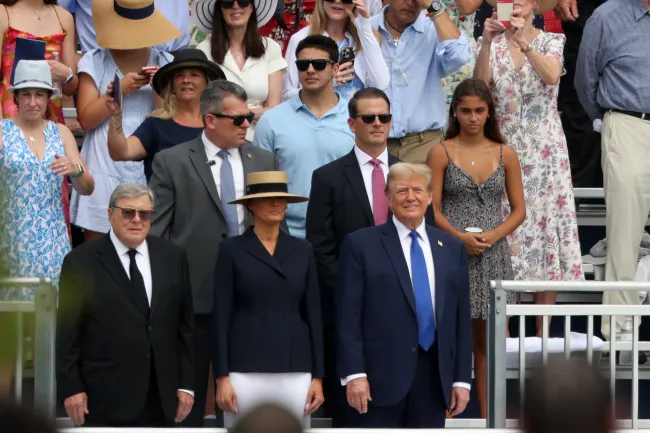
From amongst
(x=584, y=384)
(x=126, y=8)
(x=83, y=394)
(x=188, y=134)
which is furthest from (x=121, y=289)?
(x=584, y=384)

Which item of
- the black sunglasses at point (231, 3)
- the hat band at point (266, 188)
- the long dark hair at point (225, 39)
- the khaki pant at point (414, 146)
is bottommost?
the hat band at point (266, 188)

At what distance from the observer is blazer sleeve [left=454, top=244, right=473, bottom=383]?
18.9 ft

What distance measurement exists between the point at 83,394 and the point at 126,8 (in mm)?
2633

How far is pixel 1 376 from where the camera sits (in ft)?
4.38

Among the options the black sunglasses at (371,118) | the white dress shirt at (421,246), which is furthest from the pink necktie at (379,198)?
the white dress shirt at (421,246)

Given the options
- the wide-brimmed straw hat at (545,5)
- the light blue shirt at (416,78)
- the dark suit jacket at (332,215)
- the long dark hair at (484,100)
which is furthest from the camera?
the wide-brimmed straw hat at (545,5)

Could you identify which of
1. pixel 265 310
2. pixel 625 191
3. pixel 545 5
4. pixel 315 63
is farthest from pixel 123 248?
pixel 545 5

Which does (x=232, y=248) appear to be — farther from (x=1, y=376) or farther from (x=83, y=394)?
(x=1, y=376)

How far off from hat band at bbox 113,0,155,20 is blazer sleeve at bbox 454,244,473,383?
2.59 metres

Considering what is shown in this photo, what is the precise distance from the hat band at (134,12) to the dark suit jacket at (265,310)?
79.0 inches

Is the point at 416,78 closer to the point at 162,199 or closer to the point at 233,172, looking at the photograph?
the point at 233,172

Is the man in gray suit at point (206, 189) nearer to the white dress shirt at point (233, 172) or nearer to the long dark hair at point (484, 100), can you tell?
the white dress shirt at point (233, 172)

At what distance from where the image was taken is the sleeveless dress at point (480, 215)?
6.76m

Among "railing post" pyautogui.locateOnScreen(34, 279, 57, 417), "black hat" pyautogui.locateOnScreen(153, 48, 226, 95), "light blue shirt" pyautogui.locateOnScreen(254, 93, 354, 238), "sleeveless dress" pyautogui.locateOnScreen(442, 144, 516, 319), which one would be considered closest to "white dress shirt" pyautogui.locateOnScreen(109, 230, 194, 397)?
"railing post" pyautogui.locateOnScreen(34, 279, 57, 417)
